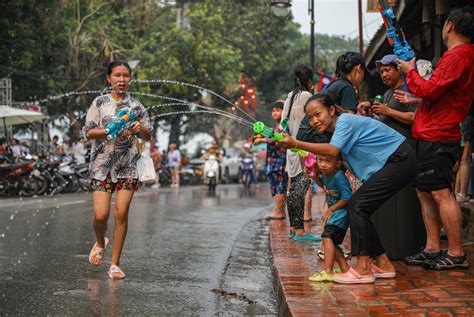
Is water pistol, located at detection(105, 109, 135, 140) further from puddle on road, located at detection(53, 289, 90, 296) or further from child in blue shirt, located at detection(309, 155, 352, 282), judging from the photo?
child in blue shirt, located at detection(309, 155, 352, 282)

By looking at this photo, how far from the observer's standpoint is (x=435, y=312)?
4789 mm

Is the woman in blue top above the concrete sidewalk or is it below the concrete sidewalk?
above

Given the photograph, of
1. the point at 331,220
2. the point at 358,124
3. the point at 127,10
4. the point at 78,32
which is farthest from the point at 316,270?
the point at 127,10

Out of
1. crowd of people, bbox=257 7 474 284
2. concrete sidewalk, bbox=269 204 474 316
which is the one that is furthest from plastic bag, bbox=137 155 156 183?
concrete sidewalk, bbox=269 204 474 316

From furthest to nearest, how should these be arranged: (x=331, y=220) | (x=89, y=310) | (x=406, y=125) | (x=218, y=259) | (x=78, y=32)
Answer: (x=78, y=32), (x=218, y=259), (x=406, y=125), (x=331, y=220), (x=89, y=310)

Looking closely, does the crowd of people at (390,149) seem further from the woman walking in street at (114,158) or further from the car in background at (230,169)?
the car in background at (230,169)

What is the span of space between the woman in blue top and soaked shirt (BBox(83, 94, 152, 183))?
5.95 feet

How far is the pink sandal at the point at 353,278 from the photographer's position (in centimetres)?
582

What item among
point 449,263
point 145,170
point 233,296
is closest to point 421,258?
point 449,263

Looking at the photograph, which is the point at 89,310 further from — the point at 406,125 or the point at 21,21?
the point at 21,21

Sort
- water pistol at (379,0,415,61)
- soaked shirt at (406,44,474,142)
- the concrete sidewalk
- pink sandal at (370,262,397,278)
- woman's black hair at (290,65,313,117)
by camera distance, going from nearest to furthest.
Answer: the concrete sidewalk
pink sandal at (370,262,397,278)
soaked shirt at (406,44,474,142)
water pistol at (379,0,415,61)
woman's black hair at (290,65,313,117)

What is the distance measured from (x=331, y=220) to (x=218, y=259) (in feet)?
8.25

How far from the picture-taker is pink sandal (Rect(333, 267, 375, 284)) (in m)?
5.82

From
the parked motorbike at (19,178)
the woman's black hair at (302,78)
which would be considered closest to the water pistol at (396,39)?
the woman's black hair at (302,78)
